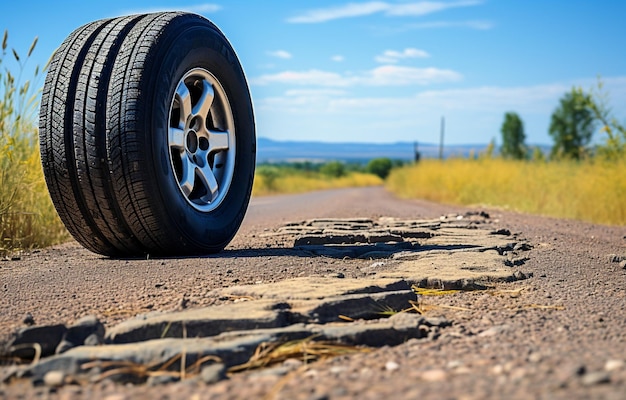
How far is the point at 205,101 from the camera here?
489 centimetres

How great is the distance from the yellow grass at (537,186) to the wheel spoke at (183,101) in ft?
24.5

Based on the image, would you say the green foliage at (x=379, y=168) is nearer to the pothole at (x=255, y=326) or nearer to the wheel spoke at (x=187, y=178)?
the wheel spoke at (x=187, y=178)

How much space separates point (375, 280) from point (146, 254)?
68.1 inches

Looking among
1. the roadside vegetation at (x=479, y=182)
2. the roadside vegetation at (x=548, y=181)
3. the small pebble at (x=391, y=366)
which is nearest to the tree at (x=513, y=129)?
the roadside vegetation at (x=479, y=182)

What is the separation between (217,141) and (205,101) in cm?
32

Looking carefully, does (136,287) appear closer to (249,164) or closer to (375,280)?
(375,280)

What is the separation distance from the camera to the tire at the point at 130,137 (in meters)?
4.08

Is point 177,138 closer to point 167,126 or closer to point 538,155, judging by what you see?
point 167,126

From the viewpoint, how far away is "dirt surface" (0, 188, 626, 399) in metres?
1.89

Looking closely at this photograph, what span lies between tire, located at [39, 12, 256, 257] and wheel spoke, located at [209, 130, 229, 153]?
0.13 meters

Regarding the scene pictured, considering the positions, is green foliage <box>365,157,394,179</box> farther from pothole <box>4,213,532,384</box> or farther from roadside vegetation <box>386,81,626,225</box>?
pothole <box>4,213,532,384</box>

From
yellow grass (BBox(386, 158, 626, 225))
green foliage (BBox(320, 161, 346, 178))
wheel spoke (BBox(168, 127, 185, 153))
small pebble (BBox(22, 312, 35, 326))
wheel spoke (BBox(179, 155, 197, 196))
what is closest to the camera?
small pebble (BBox(22, 312, 35, 326))

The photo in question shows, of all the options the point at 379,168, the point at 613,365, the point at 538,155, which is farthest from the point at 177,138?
the point at 379,168

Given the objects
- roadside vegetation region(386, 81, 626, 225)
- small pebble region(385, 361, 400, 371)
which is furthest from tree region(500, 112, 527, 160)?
small pebble region(385, 361, 400, 371)
